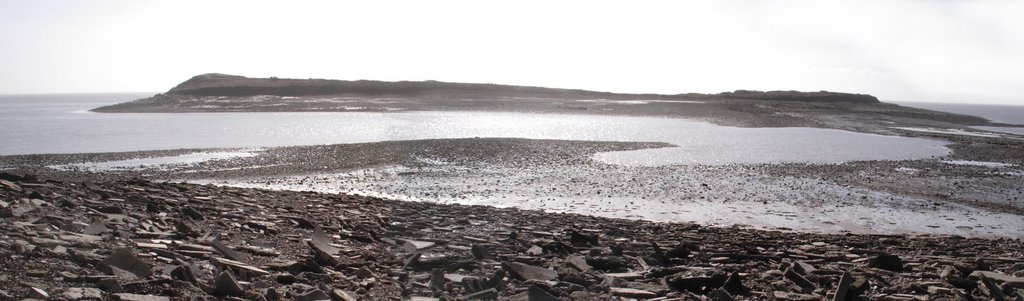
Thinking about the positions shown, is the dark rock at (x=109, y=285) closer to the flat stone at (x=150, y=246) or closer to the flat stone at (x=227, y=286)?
the flat stone at (x=227, y=286)

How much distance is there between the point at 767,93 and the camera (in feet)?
308

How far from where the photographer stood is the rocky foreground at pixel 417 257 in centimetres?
618

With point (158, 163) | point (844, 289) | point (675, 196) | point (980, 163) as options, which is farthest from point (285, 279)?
point (980, 163)

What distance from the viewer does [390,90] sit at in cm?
8156

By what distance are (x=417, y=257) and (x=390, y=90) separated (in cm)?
7528

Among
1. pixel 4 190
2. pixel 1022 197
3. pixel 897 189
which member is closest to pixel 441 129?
pixel 897 189

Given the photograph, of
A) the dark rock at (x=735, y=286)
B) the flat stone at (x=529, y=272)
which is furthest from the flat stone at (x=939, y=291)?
the flat stone at (x=529, y=272)

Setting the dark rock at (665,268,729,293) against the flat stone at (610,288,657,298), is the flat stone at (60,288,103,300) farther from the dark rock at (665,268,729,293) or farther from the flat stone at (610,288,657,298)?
the dark rock at (665,268,729,293)

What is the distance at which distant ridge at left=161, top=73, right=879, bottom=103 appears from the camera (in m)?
76.8

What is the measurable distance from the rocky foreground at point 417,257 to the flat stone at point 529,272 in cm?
2

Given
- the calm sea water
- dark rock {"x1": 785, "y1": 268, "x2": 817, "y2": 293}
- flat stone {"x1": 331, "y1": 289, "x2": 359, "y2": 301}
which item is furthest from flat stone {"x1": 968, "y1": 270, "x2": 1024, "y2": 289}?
the calm sea water

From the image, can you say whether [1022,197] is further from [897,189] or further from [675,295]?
[675,295]

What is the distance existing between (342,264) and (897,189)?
15753 millimetres

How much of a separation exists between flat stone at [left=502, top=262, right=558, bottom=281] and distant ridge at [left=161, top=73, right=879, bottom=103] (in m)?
73.3
